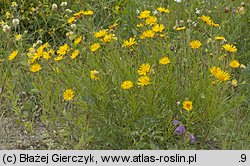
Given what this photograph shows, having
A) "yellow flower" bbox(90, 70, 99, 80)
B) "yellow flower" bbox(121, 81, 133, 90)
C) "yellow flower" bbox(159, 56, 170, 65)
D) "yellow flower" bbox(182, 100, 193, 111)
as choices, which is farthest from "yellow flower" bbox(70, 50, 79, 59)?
"yellow flower" bbox(182, 100, 193, 111)

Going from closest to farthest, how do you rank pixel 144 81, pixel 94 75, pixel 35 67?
pixel 144 81 → pixel 94 75 → pixel 35 67

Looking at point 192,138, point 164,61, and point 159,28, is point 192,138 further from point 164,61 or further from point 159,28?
point 159,28

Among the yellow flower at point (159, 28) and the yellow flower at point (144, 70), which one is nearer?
the yellow flower at point (144, 70)

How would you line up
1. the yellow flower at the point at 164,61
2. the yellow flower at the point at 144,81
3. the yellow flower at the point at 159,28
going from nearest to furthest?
the yellow flower at the point at 144,81 → the yellow flower at the point at 164,61 → the yellow flower at the point at 159,28

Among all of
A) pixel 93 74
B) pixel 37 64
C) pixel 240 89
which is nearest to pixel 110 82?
pixel 93 74

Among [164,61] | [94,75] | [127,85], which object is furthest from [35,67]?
[164,61]

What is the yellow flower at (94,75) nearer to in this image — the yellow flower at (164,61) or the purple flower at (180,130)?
the yellow flower at (164,61)

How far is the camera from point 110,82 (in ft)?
9.32

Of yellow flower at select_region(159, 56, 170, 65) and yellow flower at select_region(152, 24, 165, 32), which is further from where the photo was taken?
yellow flower at select_region(152, 24, 165, 32)

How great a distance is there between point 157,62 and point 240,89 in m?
0.83

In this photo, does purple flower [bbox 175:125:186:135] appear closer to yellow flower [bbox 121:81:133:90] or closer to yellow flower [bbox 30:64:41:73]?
yellow flower [bbox 121:81:133:90]

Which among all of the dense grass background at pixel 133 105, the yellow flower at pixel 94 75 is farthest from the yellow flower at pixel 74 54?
the yellow flower at pixel 94 75

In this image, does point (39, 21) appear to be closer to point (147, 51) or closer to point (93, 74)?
point (147, 51)

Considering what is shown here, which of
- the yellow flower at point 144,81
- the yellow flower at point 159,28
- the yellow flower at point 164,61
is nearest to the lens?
the yellow flower at point 144,81
